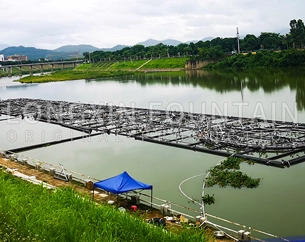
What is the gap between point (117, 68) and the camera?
92312mm

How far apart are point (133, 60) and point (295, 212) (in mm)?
89960

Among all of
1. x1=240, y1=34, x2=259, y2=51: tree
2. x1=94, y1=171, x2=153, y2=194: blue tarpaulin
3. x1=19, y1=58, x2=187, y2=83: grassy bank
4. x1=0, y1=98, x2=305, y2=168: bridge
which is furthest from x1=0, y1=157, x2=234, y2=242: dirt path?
x1=240, y1=34, x2=259, y2=51: tree

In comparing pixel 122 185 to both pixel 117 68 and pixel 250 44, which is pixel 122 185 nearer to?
pixel 250 44

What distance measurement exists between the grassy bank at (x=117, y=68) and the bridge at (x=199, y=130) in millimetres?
49134

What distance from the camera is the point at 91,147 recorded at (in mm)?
18078

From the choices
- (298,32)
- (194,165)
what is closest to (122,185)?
(194,165)

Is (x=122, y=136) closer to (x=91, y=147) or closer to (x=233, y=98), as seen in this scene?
(x=91, y=147)

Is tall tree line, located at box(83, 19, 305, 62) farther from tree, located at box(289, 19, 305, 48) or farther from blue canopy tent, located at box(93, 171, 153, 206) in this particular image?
blue canopy tent, located at box(93, 171, 153, 206)

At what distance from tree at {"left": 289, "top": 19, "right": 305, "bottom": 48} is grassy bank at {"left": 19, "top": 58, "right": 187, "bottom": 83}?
22211mm

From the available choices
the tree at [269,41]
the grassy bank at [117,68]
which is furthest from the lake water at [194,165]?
the grassy bank at [117,68]

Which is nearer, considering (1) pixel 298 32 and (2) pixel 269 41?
(1) pixel 298 32

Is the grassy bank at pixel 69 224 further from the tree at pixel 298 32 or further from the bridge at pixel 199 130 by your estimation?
the tree at pixel 298 32

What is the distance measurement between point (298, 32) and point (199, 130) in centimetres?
5639

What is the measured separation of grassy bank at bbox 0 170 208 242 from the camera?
6457 millimetres
